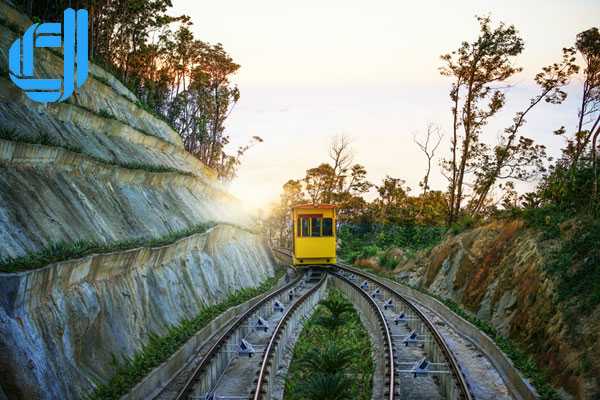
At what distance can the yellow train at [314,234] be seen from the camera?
37.4 metres

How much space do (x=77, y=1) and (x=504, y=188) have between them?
25617mm

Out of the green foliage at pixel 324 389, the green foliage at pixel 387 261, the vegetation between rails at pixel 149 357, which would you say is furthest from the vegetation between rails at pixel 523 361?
the green foliage at pixel 387 261

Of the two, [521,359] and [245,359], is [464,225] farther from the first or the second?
[245,359]

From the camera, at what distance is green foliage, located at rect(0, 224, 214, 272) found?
11.6 meters

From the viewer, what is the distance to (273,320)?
79.0 ft

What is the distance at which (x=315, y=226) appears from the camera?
123ft

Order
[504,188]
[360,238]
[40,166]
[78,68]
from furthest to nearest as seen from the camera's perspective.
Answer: [360,238] → [504,188] → [78,68] → [40,166]

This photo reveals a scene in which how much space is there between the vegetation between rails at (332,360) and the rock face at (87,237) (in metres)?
3.90

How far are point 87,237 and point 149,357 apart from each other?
3.51 metres

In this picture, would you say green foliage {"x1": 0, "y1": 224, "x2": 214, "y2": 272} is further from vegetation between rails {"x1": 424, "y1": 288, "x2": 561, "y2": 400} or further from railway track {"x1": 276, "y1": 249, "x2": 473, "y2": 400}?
vegetation between rails {"x1": 424, "y1": 288, "x2": 561, "y2": 400}

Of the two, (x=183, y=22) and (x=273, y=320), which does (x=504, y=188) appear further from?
(x=183, y=22)

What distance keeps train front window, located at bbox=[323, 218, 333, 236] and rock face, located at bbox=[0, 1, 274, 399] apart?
7.44m

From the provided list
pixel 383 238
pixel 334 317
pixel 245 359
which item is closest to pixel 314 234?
pixel 334 317

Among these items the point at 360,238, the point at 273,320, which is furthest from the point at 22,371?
the point at 360,238
